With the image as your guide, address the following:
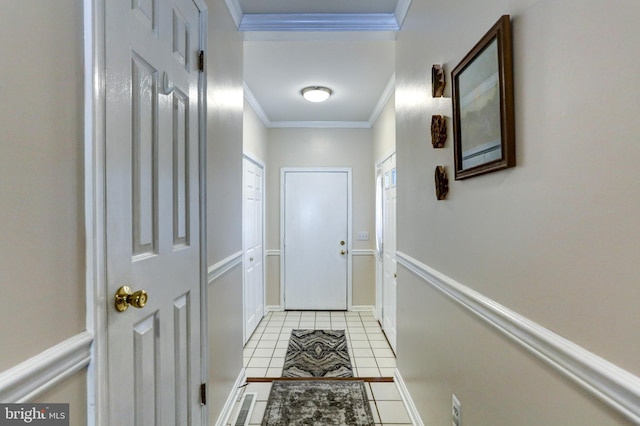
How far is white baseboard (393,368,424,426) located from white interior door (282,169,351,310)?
2.06m

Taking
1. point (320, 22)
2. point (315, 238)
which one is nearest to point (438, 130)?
point (320, 22)

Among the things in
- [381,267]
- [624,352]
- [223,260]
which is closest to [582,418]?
[624,352]

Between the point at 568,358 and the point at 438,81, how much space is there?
3.83ft

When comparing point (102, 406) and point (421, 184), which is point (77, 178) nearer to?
point (102, 406)

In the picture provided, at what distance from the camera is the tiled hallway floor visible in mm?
2066

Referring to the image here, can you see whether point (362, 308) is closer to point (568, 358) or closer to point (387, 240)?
point (387, 240)

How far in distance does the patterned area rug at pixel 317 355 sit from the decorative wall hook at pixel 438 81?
2.15 metres

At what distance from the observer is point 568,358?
2.24 ft

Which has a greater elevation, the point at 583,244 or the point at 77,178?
the point at 77,178

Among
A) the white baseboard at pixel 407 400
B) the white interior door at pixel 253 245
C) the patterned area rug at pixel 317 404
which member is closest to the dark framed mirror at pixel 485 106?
the white baseboard at pixel 407 400

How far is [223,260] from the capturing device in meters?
1.84

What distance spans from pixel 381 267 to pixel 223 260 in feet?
7.83

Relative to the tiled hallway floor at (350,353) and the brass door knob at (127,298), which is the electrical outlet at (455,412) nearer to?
the tiled hallway floor at (350,353)

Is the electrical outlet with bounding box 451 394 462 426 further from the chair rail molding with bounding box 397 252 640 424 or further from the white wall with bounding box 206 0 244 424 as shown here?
the white wall with bounding box 206 0 244 424
